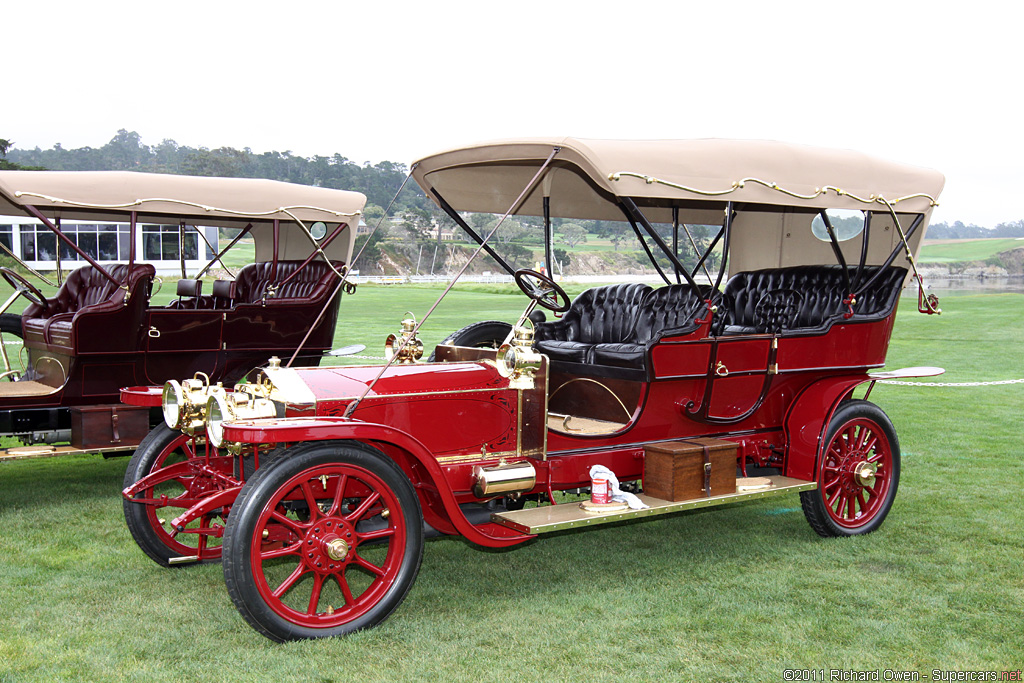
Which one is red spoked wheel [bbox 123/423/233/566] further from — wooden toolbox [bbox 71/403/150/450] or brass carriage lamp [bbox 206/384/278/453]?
wooden toolbox [bbox 71/403/150/450]

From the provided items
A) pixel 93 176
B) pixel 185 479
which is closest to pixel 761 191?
pixel 185 479

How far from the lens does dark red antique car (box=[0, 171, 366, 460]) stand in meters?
6.31

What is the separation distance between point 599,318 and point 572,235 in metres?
1.32

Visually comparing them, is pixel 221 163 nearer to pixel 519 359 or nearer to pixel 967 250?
pixel 967 250

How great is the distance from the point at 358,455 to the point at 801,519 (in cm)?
329

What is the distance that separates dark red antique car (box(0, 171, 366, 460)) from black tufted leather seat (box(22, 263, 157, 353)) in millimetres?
11

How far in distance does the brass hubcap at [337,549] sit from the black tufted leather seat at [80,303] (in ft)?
11.3

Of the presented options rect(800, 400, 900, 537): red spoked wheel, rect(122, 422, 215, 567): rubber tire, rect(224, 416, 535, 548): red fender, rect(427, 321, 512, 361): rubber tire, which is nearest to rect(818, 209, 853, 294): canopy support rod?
rect(800, 400, 900, 537): red spoked wheel

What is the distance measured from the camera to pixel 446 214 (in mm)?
5594

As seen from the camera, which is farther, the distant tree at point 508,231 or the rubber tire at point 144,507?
the distant tree at point 508,231

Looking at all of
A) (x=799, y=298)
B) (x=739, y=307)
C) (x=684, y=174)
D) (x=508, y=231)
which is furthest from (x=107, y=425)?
(x=799, y=298)

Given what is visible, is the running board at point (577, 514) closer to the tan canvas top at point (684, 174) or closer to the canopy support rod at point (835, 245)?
the canopy support rod at point (835, 245)

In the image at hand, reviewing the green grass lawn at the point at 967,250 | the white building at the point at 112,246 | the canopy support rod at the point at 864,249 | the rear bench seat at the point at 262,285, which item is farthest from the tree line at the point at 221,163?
the green grass lawn at the point at 967,250

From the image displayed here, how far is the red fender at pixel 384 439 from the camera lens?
371cm
